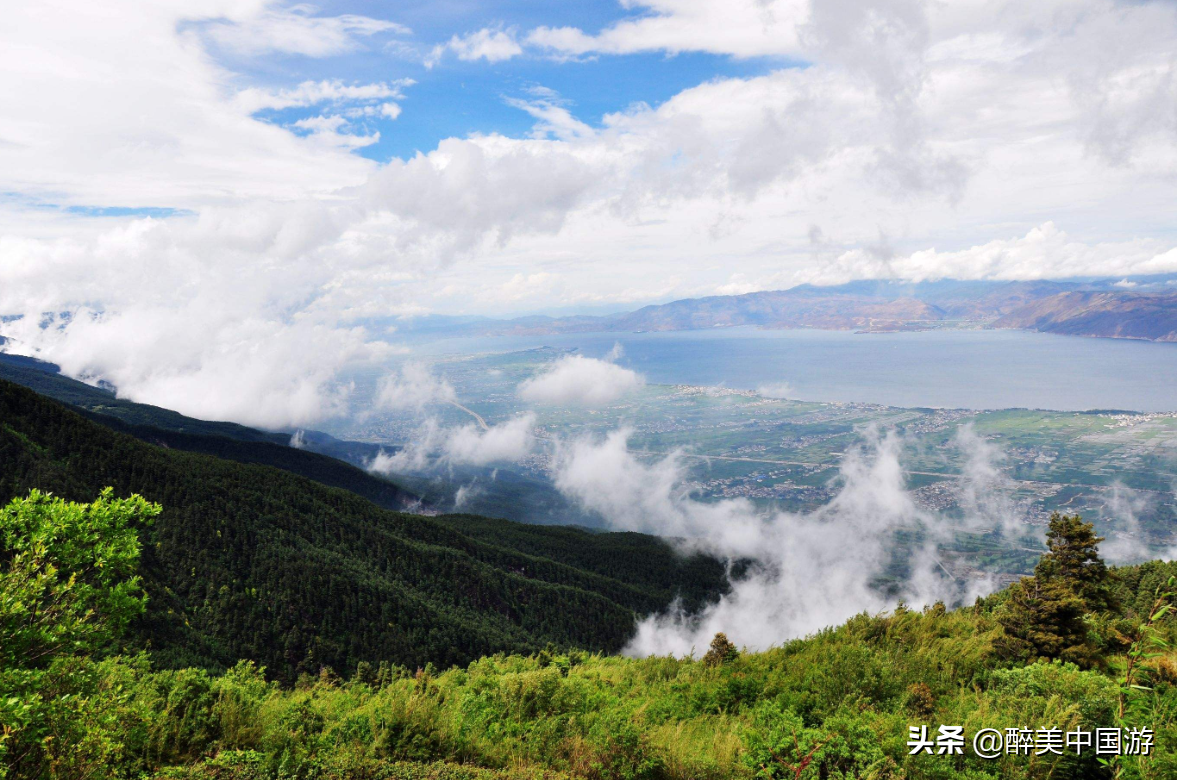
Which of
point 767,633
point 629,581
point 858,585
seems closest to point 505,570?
point 629,581

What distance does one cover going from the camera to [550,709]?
1295 cm

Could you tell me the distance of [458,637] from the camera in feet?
232

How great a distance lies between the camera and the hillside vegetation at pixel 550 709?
25.5ft

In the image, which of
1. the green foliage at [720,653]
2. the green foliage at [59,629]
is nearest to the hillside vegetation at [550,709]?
the green foliage at [59,629]

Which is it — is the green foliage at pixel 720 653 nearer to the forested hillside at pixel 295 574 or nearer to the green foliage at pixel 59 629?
the green foliage at pixel 59 629

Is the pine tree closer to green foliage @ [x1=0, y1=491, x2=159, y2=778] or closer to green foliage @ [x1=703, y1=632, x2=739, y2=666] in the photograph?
green foliage @ [x1=703, y1=632, x2=739, y2=666]

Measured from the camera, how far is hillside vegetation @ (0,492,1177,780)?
7781mm

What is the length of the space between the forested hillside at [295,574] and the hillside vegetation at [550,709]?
46.0 meters

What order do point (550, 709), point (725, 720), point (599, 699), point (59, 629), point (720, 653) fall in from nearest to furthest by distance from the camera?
point (59, 629) < point (725, 720) < point (550, 709) < point (599, 699) < point (720, 653)

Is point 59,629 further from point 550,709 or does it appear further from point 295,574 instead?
point 295,574

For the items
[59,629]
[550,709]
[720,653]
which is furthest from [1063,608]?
[59,629]

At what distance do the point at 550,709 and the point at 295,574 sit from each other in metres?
72.6

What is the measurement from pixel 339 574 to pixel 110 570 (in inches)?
2896

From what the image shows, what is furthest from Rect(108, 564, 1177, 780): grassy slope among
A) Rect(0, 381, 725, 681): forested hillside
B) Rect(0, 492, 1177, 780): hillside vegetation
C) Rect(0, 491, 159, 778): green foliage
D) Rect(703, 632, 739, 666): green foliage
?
Rect(0, 381, 725, 681): forested hillside
